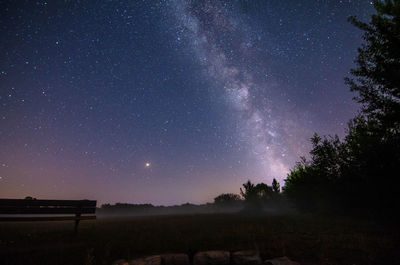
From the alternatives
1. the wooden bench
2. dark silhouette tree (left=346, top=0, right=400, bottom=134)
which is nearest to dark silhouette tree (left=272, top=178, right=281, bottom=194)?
dark silhouette tree (left=346, top=0, right=400, bottom=134)

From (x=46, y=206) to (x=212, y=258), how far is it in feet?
24.4

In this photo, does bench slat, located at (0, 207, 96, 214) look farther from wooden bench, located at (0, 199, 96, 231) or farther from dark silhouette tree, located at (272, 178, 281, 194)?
dark silhouette tree, located at (272, 178, 281, 194)

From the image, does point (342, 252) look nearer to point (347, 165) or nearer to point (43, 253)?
point (43, 253)

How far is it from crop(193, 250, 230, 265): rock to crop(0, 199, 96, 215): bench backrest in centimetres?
648

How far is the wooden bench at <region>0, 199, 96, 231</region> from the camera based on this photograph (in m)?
6.74

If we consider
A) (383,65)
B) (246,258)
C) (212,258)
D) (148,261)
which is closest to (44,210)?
(148,261)

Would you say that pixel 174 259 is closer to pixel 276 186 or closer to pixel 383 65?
pixel 383 65

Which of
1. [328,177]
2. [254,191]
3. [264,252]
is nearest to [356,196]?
[328,177]

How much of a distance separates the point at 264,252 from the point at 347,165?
2166cm

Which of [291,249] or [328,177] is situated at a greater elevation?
[328,177]

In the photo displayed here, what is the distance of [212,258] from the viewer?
460cm

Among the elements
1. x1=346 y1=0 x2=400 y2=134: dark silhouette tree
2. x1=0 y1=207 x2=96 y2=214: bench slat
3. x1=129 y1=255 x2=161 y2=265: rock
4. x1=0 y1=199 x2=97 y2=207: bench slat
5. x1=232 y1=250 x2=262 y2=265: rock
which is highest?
x1=346 y1=0 x2=400 y2=134: dark silhouette tree

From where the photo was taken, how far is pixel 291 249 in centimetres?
568

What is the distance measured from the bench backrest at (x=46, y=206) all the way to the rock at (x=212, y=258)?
6477 millimetres
